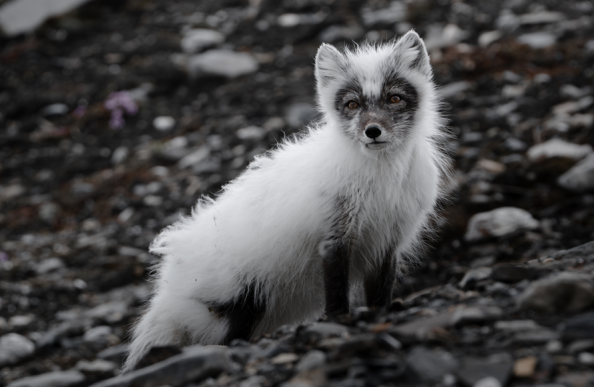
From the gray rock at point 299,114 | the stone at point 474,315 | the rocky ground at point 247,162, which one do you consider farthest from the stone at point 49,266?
the stone at point 474,315

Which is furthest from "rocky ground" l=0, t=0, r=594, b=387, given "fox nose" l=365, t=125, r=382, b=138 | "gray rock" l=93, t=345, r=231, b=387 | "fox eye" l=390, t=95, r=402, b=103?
"fox eye" l=390, t=95, r=402, b=103

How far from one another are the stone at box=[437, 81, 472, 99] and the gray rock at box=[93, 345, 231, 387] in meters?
6.00

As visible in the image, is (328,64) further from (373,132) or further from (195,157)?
(195,157)

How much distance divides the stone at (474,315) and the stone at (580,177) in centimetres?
338

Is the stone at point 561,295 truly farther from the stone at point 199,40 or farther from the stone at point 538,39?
the stone at point 199,40

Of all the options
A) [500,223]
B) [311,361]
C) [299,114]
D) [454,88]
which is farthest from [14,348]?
[454,88]

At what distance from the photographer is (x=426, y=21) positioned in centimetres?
944

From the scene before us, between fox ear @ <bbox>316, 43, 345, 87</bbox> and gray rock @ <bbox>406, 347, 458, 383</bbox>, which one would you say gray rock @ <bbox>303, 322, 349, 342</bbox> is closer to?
gray rock @ <bbox>406, 347, 458, 383</bbox>

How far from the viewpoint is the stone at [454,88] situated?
7.73m

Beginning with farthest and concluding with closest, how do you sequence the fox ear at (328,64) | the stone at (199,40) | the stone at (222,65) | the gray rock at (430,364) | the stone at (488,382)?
the stone at (199,40)
the stone at (222,65)
the fox ear at (328,64)
the gray rock at (430,364)
the stone at (488,382)

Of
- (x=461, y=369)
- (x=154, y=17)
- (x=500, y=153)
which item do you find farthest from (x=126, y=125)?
(x=461, y=369)

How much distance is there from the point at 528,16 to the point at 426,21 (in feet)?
5.33

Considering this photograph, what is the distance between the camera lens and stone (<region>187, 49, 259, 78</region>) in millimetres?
9701

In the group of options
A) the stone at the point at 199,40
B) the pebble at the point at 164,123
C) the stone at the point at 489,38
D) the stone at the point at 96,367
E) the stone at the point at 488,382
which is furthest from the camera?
the stone at the point at 199,40
